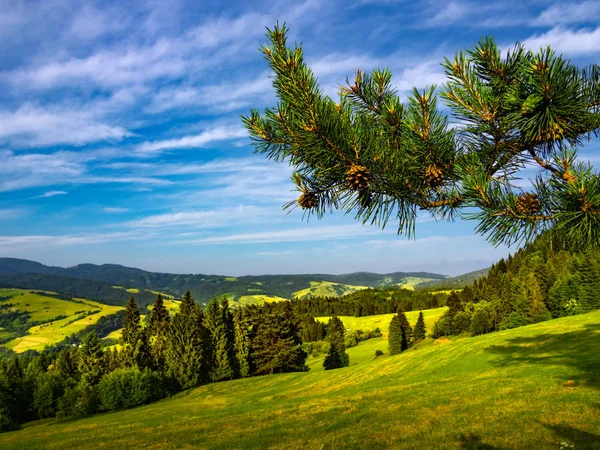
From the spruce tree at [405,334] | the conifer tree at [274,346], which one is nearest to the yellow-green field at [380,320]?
the spruce tree at [405,334]

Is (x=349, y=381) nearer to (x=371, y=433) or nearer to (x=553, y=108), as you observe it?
(x=371, y=433)

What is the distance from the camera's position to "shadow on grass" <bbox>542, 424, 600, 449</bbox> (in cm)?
1301

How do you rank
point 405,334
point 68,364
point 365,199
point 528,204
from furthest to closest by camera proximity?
point 405,334 < point 68,364 < point 365,199 < point 528,204

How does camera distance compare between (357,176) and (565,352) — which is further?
(565,352)

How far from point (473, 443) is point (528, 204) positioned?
616 inches

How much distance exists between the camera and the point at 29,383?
7894 centimetres

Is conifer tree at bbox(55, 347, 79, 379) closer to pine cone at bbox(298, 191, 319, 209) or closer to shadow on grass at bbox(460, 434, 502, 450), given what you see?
shadow on grass at bbox(460, 434, 502, 450)

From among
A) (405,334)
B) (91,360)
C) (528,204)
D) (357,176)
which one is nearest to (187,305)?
(91,360)

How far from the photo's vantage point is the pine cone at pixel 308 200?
5.12 meters

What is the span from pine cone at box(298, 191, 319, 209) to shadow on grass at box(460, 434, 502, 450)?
48.8 feet

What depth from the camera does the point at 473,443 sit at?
50.4ft

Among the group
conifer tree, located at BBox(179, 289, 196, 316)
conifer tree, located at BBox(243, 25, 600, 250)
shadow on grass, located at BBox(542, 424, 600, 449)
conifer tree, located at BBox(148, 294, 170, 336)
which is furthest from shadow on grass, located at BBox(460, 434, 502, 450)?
conifer tree, located at BBox(148, 294, 170, 336)

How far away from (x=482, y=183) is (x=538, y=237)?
1090 mm

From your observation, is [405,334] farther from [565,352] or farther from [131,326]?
[131,326]
